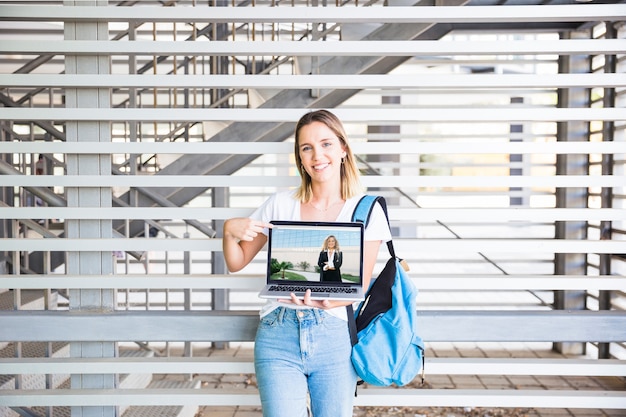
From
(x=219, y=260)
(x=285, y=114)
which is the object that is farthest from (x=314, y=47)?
(x=219, y=260)

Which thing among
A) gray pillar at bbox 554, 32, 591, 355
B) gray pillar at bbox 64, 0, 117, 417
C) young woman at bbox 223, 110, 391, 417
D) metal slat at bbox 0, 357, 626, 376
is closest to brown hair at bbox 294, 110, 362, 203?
young woman at bbox 223, 110, 391, 417

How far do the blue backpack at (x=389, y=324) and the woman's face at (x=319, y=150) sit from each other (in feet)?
0.55

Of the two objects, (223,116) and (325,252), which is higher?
(223,116)

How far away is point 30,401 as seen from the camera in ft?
8.75

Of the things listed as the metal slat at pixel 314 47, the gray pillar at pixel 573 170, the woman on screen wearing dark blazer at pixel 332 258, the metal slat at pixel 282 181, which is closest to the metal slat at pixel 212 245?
the metal slat at pixel 282 181

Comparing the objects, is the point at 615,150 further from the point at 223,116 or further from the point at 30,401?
the point at 30,401

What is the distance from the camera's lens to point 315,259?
2.10 m

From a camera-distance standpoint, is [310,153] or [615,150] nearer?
[310,153]

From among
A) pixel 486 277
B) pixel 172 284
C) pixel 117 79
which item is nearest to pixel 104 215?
pixel 172 284

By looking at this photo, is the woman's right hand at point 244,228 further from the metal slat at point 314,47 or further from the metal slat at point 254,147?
the metal slat at point 314,47

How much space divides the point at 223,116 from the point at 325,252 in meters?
0.87

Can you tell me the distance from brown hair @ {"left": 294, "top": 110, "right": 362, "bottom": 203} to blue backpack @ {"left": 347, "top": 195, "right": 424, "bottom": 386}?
Answer: 9 cm

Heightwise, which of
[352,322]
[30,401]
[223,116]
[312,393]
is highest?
[223,116]

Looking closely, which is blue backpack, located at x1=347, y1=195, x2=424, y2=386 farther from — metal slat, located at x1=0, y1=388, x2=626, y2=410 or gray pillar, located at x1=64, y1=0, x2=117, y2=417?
gray pillar, located at x1=64, y1=0, x2=117, y2=417
